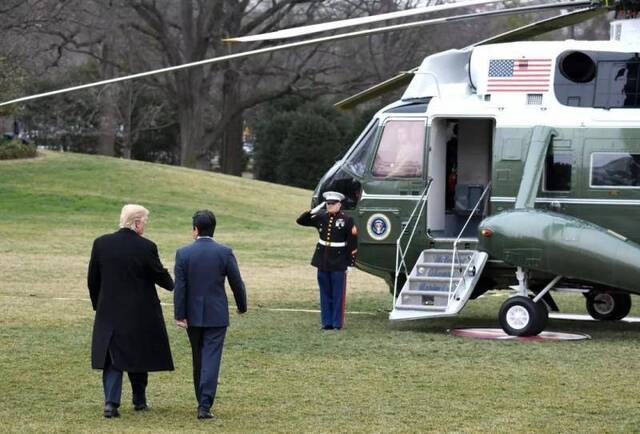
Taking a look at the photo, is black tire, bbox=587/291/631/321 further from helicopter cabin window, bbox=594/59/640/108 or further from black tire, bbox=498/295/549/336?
helicopter cabin window, bbox=594/59/640/108

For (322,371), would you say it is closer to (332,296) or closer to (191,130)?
(332,296)

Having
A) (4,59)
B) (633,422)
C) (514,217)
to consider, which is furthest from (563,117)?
(4,59)

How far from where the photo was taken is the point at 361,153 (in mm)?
15930

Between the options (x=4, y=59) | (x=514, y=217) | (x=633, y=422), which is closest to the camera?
(x=633, y=422)

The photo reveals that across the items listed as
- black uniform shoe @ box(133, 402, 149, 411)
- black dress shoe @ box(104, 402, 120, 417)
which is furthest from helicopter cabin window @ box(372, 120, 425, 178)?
black dress shoe @ box(104, 402, 120, 417)

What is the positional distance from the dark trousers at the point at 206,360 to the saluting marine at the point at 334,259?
530 cm

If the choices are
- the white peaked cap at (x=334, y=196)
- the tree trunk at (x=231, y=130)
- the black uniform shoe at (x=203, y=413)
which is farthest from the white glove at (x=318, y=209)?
the tree trunk at (x=231, y=130)

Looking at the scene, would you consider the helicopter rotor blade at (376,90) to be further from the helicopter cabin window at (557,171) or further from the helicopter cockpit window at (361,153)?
the helicopter cabin window at (557,171)

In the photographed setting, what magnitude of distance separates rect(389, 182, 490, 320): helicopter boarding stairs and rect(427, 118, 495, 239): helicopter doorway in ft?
1.16

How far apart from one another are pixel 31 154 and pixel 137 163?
3261mm

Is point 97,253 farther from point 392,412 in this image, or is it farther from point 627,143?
point 627,143

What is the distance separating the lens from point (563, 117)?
48.9 feet

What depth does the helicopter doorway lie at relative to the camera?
15.7 metres

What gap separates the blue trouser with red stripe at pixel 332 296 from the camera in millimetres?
14750
